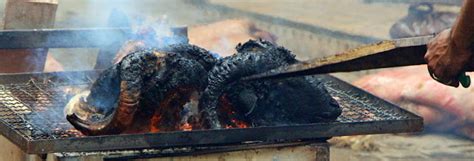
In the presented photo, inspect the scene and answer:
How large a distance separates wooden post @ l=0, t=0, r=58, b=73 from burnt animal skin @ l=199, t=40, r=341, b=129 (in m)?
3.24

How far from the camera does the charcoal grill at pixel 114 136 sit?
5.39 meters

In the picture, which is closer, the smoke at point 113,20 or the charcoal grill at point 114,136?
the charcoal grill at point 114,136

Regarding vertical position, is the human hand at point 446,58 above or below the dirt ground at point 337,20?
above

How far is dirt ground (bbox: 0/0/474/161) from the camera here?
9.61m

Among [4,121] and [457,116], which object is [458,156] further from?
[4,121]

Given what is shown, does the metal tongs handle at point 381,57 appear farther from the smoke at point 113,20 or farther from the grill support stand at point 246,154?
the smoke at point 113,20

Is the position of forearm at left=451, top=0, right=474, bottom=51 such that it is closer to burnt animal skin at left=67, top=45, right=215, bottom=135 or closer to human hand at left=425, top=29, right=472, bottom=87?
human hand at left=425, top=29, right=472, bottom=87

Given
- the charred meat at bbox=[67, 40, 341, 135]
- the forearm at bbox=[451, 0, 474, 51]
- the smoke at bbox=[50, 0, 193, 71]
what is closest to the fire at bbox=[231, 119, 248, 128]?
the charred meat at bbox=[67, 40, 341, 135]

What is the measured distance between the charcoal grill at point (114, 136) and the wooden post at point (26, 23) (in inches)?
65.7

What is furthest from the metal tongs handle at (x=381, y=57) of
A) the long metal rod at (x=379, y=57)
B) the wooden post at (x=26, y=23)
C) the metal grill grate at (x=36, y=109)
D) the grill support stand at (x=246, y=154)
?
the wooden post at (x=26, y=23)

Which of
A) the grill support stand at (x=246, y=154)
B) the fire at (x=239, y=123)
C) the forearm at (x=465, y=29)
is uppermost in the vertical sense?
the forearm at (x=465, y=29)

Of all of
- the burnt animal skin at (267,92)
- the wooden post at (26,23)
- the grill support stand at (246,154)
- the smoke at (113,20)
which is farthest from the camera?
the wooden post at (26,23)

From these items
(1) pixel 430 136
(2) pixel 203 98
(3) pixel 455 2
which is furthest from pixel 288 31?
(2) pixel 203 98

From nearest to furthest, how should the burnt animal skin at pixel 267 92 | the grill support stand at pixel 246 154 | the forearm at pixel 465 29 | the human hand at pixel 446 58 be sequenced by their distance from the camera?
the forearm at pixel 465 29
the human hand at pixel 446 58
the grill support stand at pixel 246 154
the burnt animal skin at pixel 267 92
